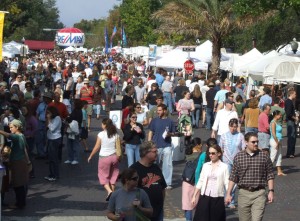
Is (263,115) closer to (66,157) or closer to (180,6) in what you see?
(66,157)

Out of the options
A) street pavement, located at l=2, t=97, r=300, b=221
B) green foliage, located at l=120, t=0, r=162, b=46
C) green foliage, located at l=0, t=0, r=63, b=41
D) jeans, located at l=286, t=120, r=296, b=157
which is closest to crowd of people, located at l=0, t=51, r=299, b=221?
jeans, located at l=286, t=120, r=296, b=157

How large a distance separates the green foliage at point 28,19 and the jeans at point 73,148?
12.2 metres

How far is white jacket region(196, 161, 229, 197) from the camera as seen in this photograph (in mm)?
10891

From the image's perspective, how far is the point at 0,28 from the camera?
17281 mm

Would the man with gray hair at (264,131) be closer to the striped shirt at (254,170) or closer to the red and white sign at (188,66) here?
the striped shirt at (254,170)

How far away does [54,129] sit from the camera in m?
16.3

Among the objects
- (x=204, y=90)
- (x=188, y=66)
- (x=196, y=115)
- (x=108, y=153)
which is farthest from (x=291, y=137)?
(x=188, y=66)

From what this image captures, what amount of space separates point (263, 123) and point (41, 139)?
516cm

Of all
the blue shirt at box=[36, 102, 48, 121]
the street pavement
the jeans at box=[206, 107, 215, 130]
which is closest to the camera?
the street pavement

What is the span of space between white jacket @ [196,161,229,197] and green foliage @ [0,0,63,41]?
2001cm

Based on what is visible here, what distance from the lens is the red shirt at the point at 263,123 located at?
18.0 metres

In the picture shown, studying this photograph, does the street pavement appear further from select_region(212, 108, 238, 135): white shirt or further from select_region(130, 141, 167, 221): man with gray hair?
select_region(130, 141, 167, 221): man with gray hair

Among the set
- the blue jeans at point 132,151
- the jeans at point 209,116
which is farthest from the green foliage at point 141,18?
the blue jeans at point 132,151

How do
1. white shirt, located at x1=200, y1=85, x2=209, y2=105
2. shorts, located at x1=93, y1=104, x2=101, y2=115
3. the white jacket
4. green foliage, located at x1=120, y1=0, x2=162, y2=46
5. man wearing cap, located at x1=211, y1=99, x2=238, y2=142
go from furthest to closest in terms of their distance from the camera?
1. green foliage, located at x1=120, y1=0, x2=162, y2=46
2. shorts, located at x1=93, y1=104, x2=101, y2=115
3. white shirt, located at x1=200, y1=85, x2=209, y2=105
4. man wearing cap, located at x1=211, y1=99, x2=238, y2=142
5. the white jacket
